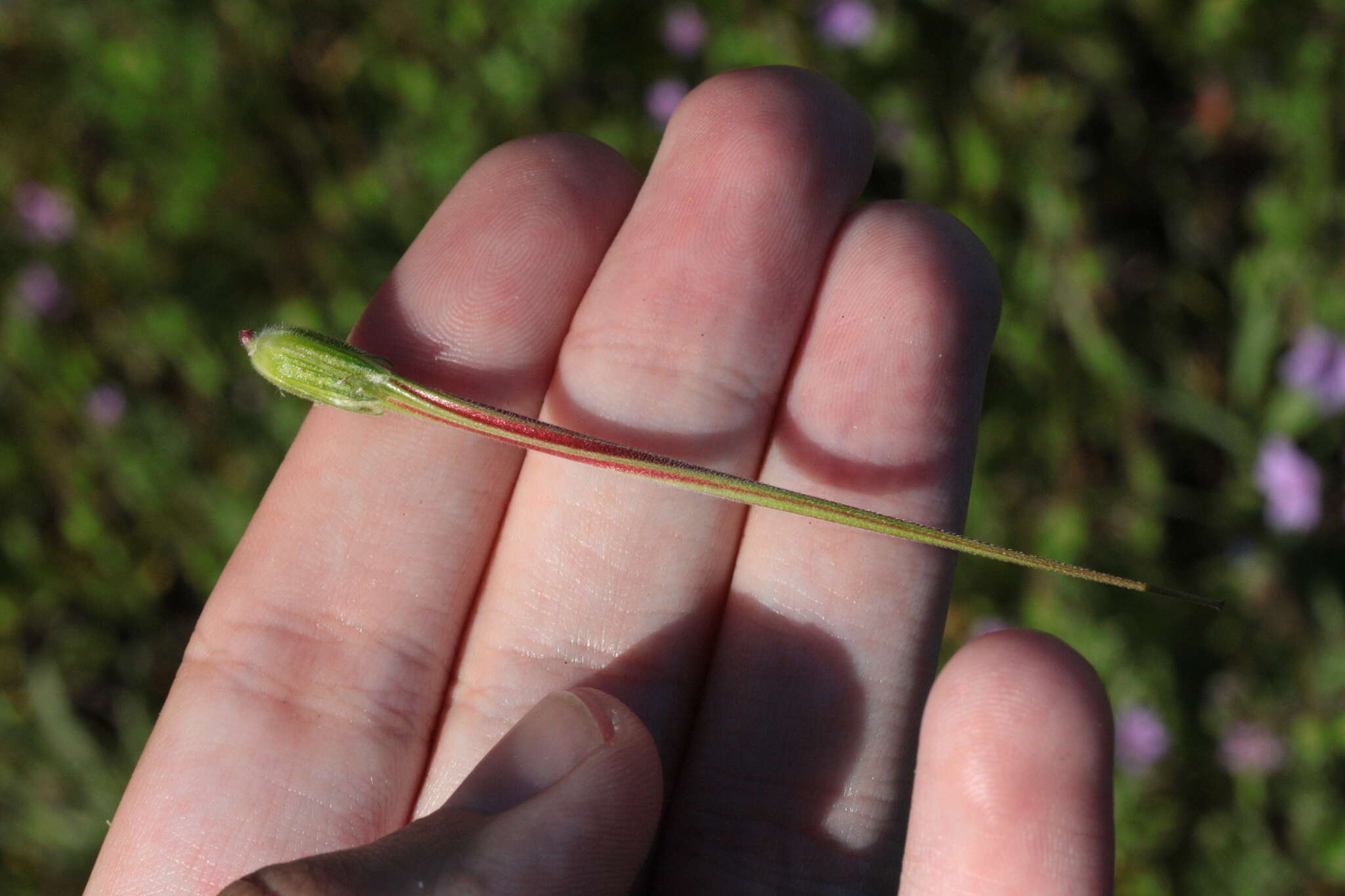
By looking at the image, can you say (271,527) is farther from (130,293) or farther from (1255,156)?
(1255,156)

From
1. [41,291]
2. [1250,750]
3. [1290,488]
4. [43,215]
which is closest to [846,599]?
[1250,750]

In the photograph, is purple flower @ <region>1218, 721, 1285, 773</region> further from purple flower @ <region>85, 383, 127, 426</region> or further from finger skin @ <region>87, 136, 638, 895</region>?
purple flower @ <region>85, 383, 127, 426</region>

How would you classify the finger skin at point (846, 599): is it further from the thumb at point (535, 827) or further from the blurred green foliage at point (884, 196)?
the blurred green foliage at point (884, 196)

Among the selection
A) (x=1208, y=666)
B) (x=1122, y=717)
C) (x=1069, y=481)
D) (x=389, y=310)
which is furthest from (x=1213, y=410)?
(x=389, y=310)

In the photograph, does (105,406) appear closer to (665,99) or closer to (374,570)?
(374,570)


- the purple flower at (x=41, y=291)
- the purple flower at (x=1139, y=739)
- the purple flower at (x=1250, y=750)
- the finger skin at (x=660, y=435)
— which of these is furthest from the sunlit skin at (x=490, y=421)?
the purple flower at (x=41, y=291)

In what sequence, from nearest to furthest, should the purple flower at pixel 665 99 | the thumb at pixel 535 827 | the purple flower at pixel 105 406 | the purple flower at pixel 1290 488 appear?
the thumb at pixel 535 827, the purple flower at pixel 1290 488, the purple flower at pixel 665 99, the purple flower at pixel 105 406
